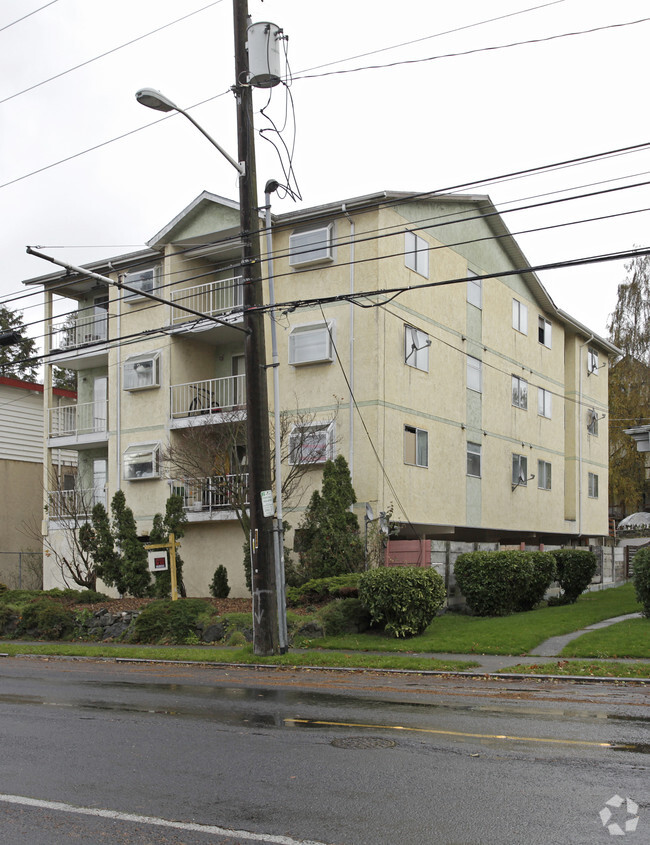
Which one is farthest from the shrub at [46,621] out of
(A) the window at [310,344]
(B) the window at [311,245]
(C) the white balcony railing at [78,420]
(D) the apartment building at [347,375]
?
(B) the window at [311,245]

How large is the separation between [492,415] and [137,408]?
12.0 m

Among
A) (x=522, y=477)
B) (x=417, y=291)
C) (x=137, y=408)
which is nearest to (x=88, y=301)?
(x=137, y=408)

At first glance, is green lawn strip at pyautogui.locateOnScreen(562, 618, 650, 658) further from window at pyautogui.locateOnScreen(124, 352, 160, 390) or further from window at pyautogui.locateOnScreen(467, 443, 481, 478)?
window at pyautogui.locateOnScreen(124, 352, 160, 390)

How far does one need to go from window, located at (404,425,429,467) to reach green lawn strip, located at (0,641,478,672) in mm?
8904

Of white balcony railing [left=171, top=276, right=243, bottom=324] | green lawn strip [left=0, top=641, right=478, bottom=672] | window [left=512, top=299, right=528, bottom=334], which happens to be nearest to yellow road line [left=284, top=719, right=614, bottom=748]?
green lawn strip [left=0, top=641, right=478, bottom=672]

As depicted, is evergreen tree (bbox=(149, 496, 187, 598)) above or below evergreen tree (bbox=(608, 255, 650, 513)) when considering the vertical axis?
below

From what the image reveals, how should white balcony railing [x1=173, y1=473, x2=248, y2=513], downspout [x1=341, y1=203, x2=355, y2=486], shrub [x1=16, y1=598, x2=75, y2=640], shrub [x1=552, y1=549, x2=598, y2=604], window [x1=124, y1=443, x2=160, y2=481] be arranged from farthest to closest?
window [x1=124, y1=443, x2=160, y2=481] < shrub [x1=552, y1=549, x2=598, y2=604] < downspout [x1=341, y1=203, x2=355, y2=486] < white balcony railing [x1=173, y1=473, x2=248, y2=513] < shrub [x1=16, y1=598, x2=75, y2=640]

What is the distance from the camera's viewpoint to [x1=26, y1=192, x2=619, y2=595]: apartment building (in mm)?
24547

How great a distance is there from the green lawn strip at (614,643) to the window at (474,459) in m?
11.3

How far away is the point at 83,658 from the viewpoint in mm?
19109

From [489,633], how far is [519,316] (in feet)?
58.5

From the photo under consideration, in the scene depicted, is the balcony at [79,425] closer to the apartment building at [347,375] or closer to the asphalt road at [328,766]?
the apartment building at [347,375]

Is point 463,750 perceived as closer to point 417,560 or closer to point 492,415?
point 417,560

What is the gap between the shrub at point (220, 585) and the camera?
26047 mm
